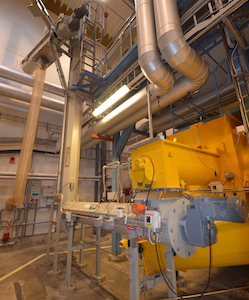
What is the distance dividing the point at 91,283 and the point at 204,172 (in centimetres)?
285

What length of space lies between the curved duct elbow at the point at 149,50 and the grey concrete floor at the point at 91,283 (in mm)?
2845

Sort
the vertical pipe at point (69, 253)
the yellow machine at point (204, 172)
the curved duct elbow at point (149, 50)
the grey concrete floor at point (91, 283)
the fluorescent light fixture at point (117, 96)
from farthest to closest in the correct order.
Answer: the fluorescent light fixture at point (117, 96)
the vertical pipe at point (69, 253)
the grey concrete floor at point (91, 283)
the curved duct elbow at point (149, 50)
the yellow machine at point (204, 172)

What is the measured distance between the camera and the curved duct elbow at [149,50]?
2.37 m

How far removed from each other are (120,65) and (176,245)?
353cm

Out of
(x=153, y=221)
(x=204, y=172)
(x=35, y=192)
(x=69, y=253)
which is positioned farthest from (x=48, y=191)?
(x=153, y=221)

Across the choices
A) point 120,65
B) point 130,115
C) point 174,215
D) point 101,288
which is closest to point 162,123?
point 130,115

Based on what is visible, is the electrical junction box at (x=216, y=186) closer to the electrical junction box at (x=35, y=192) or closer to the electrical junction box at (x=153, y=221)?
the electrical junction box at (x=153, y=221)

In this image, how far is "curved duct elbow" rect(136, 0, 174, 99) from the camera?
2365 mm

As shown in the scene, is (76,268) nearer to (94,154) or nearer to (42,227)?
(42,227)

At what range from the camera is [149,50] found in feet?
7.73

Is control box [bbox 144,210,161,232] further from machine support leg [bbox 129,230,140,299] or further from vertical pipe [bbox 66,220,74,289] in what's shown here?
vertical pipe [bbox 66,220,74,289]

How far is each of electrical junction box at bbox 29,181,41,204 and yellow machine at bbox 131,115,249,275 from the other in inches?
193

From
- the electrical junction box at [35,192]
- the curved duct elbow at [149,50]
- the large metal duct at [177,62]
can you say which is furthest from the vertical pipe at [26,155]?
the curved duct elbow at [149,50]

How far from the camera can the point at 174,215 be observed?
1.48 metres
